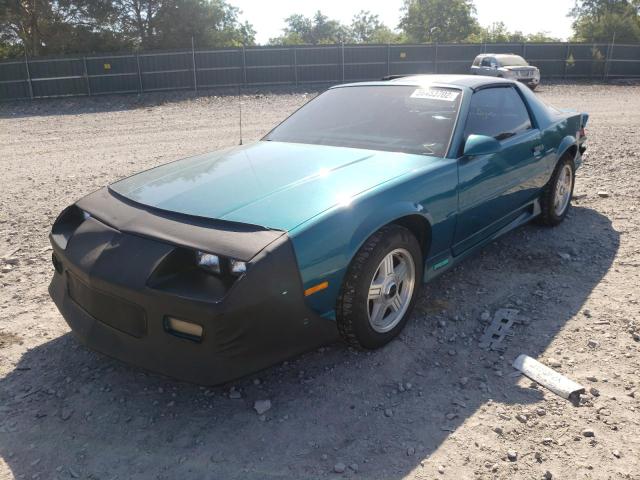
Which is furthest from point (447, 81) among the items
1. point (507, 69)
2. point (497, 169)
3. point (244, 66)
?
point (244, 66)

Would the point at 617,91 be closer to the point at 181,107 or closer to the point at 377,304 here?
the point at 181,107

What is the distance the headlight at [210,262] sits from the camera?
95.0 inches

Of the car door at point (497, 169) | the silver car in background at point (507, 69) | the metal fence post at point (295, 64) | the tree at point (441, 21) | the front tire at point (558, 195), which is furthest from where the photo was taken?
the tree at point (441, 21)

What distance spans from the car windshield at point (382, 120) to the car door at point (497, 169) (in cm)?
19

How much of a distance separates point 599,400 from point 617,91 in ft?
72.4

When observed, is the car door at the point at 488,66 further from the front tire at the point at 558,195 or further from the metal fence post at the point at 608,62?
the front tire at the point at 558,195

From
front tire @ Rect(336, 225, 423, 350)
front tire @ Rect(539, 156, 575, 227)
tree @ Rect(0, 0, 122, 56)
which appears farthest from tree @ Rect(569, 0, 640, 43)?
front tire @ Rect(336, 225, 423, 350)

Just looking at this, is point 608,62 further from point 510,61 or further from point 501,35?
point 501,35

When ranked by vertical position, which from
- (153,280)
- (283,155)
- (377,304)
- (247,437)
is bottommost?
(247,437)

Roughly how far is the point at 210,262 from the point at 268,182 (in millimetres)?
740

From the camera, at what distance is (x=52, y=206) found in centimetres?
589

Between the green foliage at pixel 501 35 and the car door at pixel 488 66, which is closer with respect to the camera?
the car door at pixel 488 66

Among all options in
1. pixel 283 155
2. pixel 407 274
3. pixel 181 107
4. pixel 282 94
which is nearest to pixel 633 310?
pixel 407 274

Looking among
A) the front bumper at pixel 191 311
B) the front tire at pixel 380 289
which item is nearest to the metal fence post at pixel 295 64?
the front tire at pixel 380 289
